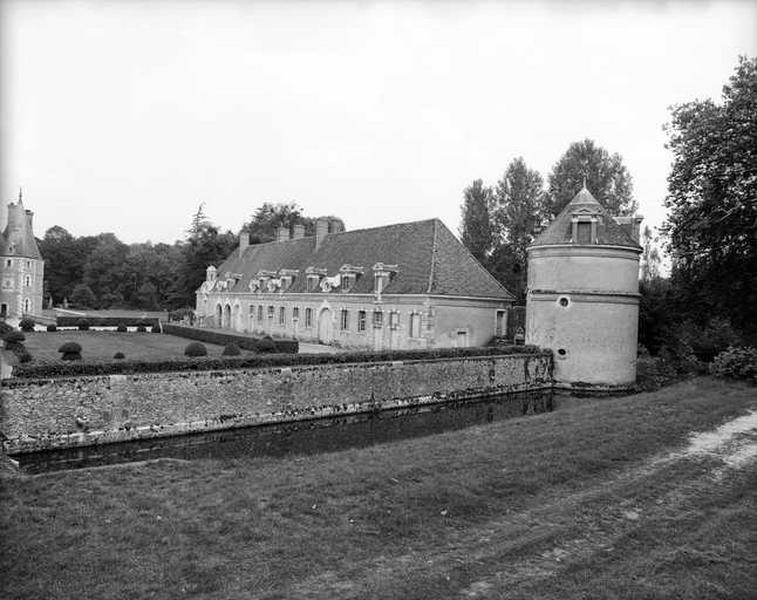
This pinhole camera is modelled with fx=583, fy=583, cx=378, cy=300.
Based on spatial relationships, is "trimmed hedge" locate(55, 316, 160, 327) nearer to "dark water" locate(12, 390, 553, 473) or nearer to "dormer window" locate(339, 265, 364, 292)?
"dormer window" locate(339, 265, 364, 292)

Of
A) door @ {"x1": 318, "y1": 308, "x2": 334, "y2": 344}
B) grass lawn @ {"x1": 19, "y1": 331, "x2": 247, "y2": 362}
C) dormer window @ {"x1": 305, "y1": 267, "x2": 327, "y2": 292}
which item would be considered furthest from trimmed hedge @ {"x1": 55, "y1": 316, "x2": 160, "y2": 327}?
door @ {"x1": 318, "y1": 308, "x2": 334, "y2": 344}

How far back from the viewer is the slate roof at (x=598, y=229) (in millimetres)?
21922

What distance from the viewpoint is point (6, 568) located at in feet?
17.0

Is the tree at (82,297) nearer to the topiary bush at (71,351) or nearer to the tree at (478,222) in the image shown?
the tree at (478,222)

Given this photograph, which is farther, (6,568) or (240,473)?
(240,473)

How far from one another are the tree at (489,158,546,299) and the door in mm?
12331

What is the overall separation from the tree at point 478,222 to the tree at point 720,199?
17207 mm

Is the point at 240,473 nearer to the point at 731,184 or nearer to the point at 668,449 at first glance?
the point at 668,449

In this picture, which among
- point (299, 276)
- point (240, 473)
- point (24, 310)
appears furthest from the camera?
point (24, 310)

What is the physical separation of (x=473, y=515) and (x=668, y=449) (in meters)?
5.02

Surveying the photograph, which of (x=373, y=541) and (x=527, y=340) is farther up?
(x=527, y=340)

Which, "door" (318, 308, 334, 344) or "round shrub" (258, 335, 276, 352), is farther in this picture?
"door" (318, 308, 334, 344)

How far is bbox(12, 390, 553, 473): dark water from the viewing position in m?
A: 12.2

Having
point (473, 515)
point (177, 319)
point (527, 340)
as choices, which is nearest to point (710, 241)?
point (527, 340)
